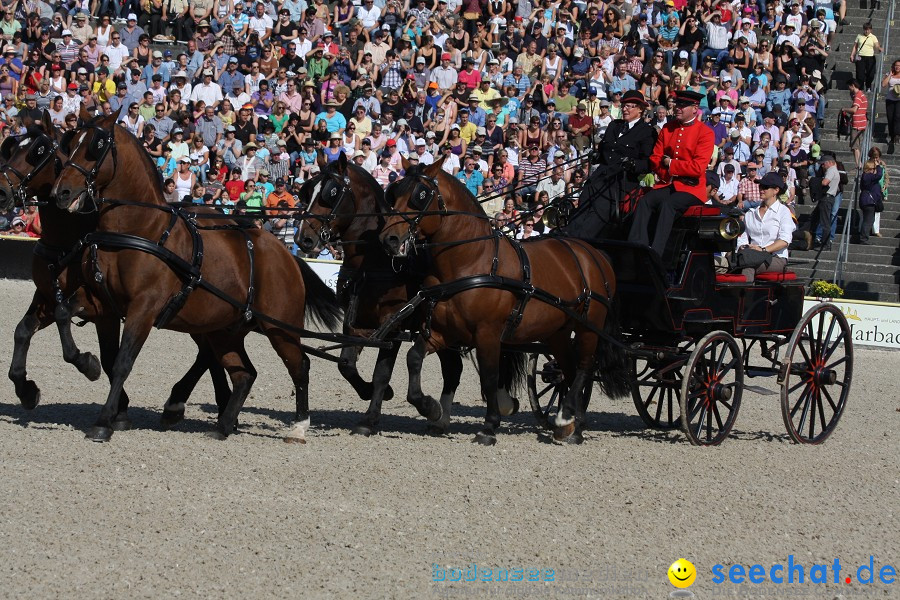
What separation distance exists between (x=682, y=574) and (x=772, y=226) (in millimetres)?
5304

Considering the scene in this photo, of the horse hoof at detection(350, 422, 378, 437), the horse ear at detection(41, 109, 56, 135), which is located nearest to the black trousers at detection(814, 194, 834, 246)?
the horse hoof at detection(350, 422, 378, 437)

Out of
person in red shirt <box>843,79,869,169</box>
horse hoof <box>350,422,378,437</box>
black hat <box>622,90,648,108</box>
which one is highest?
person in red shirt <box>843,79,869,169</box>

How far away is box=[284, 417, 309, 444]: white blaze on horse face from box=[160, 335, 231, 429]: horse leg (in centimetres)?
65

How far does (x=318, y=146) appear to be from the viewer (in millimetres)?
20344

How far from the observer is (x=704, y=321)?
9.97m

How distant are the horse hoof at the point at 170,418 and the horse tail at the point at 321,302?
4.34 ft

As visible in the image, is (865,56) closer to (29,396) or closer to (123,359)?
(123,359)

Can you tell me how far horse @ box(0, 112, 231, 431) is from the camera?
8312 millimetres

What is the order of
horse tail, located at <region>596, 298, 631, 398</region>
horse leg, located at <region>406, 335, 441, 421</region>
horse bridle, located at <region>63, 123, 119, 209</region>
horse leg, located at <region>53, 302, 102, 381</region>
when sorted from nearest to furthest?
horse bridle, located at <region>63, 123, 119, 209</region>
horse leg, located at <region>53, 302, 102, 381</region>
horse leg, located at <region>406, 335, 441, 421</region>
horse tail, located at <region>596, 298, 631, 398</region>

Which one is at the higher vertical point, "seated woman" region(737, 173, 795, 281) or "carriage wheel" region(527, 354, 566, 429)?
"seated woman" region(737, 173, 795, 281)

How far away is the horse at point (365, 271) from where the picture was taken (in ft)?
30.1

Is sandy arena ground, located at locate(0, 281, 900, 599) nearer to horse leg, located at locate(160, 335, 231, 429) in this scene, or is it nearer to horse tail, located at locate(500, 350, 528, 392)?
horse leg, located at locate(160, 335, 231, 429)

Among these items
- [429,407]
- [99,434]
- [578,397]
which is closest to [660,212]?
[578,397]

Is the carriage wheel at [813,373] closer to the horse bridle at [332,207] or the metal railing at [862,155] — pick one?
the horse bridle at [332,207]
